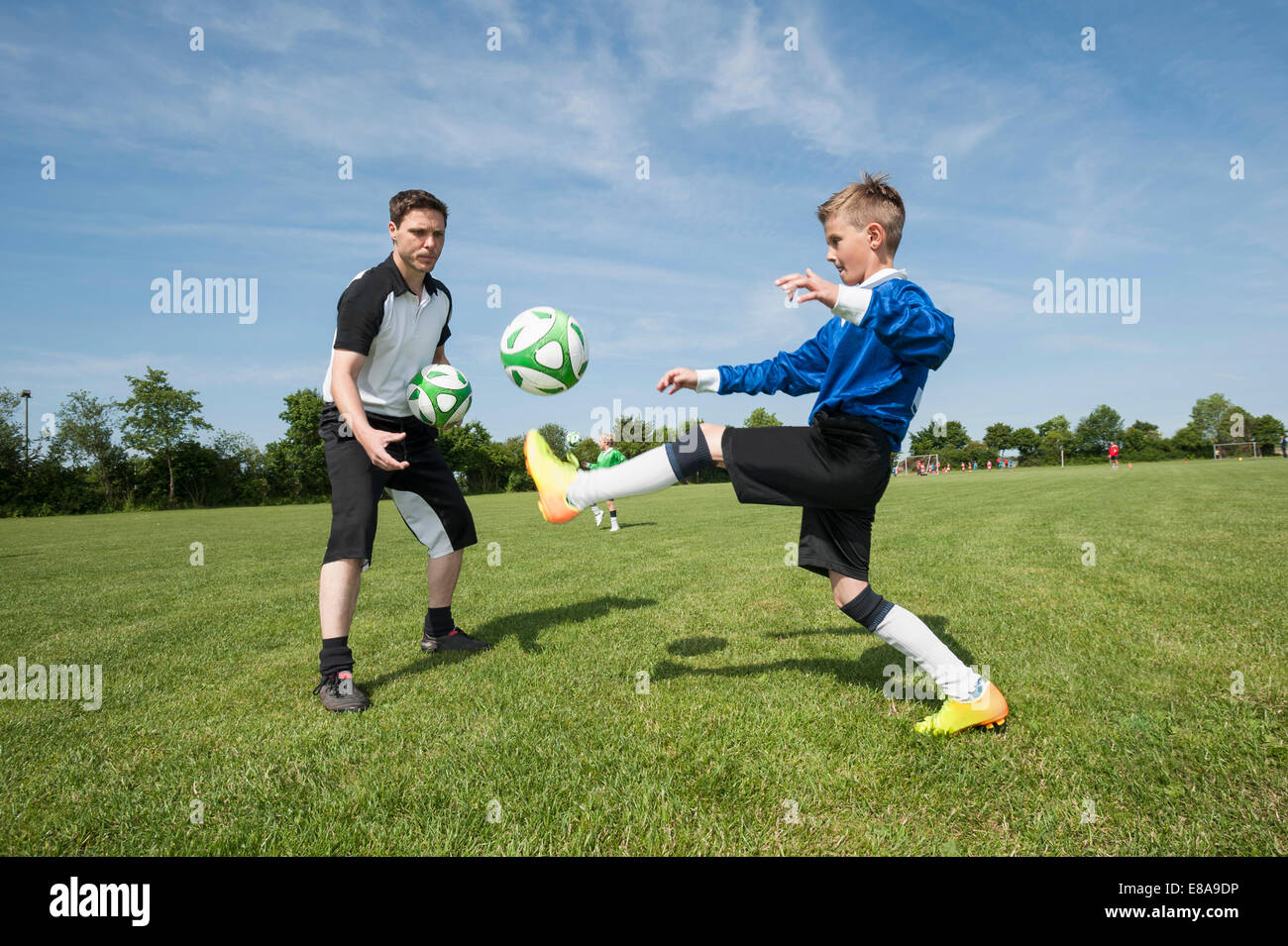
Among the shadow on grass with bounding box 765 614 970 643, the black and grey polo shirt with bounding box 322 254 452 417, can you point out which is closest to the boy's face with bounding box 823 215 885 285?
→ the black and grey polo shirt with bounding box 322 254 452 417

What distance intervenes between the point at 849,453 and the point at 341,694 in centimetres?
315

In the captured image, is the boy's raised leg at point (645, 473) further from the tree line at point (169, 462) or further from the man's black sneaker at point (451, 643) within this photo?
the tree line at point (169, 462)

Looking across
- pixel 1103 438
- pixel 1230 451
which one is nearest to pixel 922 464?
pixel 1230 451

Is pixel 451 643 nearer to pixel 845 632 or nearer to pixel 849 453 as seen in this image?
pixel 845 632

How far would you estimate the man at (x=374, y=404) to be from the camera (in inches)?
152

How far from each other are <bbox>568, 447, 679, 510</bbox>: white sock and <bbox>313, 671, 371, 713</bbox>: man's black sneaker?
1789mm

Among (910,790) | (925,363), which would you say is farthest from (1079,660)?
(925,363)

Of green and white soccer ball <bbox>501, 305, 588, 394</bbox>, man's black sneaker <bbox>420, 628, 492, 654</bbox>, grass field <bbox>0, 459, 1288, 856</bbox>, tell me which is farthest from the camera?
man's black sneaker <bbox>420, 628, 492, 654</bbox>

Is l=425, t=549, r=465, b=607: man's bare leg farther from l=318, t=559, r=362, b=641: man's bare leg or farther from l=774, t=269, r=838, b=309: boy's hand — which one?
l=774, t=269, r=838, b=309: boy's hand

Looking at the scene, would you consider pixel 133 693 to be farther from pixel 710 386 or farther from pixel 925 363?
pixel 925 363

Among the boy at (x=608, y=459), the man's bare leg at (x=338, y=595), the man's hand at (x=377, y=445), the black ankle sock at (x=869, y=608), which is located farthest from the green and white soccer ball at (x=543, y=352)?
the boy at (x=608, y=459)

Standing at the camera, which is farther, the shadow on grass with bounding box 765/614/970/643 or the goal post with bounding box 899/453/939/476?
the goal post with bounding box 899/453/939/476

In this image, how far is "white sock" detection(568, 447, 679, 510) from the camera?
10.4 ft

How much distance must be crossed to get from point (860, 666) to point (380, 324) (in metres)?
3.75
